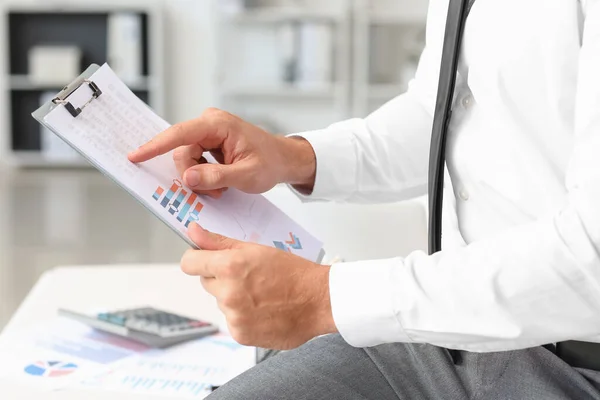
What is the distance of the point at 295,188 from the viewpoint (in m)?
1.33

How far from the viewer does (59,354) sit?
4.30 feet

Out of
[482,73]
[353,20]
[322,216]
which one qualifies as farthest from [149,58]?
[482,73]

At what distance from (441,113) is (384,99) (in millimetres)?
4544

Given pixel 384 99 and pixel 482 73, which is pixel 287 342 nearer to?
pixel 482 73

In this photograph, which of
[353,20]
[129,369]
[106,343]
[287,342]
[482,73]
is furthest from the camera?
[353,20]

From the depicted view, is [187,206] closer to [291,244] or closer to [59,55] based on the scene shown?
[291,244]

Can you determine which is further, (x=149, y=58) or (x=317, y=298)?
(x=149, y=58)

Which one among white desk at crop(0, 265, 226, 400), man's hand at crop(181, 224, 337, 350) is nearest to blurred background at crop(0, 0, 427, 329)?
white desk at crop(0, 265, 226, 400)

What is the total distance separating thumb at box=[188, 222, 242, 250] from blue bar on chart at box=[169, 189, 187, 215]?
0.18 ft

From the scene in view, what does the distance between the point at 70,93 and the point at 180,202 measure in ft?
0.61

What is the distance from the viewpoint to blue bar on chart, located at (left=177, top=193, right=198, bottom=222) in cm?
100

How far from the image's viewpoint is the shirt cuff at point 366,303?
88 cm

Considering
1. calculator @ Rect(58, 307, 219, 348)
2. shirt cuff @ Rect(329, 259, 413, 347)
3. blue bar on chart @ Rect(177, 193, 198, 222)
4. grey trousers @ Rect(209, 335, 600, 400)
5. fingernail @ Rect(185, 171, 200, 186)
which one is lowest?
A: calculator @ Rect(58, 307, 219, 348)

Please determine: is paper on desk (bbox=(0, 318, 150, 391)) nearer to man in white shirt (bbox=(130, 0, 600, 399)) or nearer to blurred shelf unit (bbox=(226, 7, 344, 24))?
man in white shirt (bbox=(130, 0, 600, 399))
